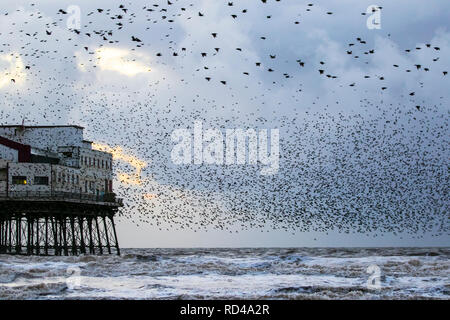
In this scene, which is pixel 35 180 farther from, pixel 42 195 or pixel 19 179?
pixel 42 195

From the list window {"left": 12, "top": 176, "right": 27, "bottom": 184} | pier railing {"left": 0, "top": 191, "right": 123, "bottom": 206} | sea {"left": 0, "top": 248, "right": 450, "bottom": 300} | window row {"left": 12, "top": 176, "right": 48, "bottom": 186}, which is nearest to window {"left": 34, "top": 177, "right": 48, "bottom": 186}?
window row {"left": 12, "top": 176, "right": 48, "bottom": 186}

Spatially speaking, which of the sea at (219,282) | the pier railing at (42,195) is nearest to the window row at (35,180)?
the pier railing at (42,195)

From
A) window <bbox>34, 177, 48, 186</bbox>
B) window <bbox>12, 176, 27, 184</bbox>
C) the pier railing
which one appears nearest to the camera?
the pier railing

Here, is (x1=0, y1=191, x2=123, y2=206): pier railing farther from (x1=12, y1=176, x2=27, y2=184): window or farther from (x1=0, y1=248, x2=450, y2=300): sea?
(x1=0, y1=248, x2=450, y2=300): sea

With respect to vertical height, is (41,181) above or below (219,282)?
above

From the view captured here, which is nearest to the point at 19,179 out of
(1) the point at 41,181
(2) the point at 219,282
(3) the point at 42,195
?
(1) the point at 41,181

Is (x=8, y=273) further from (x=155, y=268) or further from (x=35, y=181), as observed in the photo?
(x=35, y=181)

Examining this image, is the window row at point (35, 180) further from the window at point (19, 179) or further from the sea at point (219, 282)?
the sea at point (219, 282)

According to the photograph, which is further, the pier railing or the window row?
the window row

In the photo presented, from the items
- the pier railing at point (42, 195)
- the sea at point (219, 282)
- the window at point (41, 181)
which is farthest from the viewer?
the window at point (41, 181)

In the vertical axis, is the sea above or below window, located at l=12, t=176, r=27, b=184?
below

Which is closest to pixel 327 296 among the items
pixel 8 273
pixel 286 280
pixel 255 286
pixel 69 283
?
pixel 255 286
